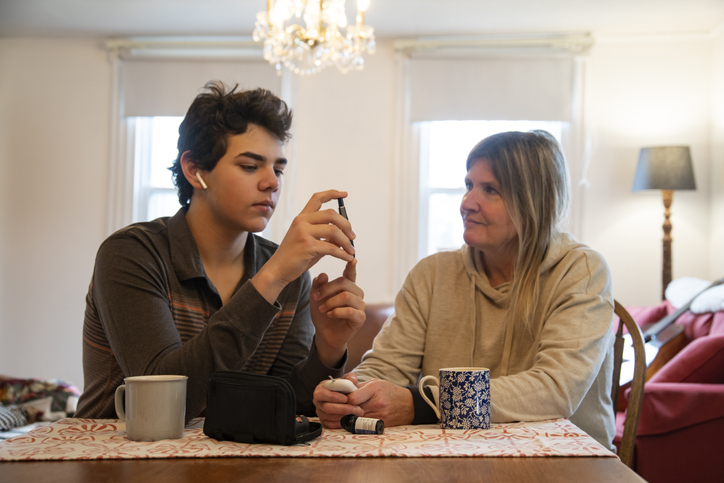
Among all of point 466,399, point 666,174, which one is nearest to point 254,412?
point 466,399

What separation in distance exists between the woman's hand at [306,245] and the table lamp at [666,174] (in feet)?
10.9

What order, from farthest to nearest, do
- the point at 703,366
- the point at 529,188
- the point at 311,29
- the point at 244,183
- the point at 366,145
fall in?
the point at 366,145 < the point at 311,29 < the point at 703,366 < the point at 529,188 < the point at 244,183

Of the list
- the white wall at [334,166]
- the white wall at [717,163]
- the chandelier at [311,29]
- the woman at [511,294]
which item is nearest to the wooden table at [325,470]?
the woman at [511,294]

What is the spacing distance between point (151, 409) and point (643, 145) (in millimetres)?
4162

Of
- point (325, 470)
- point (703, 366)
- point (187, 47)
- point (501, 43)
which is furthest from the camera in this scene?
point (187, 47)

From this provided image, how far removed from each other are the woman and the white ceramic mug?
0.56 m

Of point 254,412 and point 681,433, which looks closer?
point 254,412

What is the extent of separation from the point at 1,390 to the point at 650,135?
427 centimetres

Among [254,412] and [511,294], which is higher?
[511,294]

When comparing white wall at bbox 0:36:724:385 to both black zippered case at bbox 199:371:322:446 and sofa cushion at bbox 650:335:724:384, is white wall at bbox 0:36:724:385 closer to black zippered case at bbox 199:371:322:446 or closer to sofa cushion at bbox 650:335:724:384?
sofa cushion at bbox 650:335:724:384

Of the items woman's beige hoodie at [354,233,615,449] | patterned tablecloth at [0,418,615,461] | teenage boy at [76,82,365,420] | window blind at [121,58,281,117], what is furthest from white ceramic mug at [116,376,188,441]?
window blind at [121,58,281,117]

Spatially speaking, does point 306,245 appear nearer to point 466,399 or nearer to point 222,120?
point 466,399

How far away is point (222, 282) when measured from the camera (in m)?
1.49

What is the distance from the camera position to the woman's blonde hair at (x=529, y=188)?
1526mm
